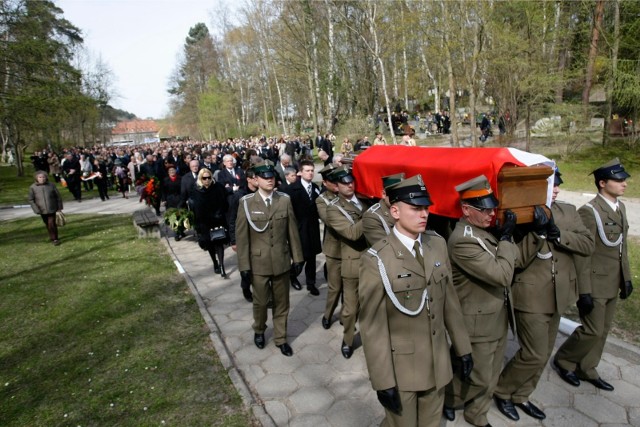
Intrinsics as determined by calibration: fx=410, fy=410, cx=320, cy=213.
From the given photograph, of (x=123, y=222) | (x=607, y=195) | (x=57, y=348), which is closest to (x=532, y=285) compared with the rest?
(x=607, y=195)

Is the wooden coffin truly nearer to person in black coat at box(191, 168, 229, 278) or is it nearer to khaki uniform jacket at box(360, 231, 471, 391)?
khaki uniform jacket at box(360, 231, 471, 391)

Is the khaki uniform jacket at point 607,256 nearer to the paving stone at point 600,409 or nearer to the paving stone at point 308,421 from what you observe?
the paving stone at point 600,409

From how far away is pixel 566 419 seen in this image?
10.8 ft

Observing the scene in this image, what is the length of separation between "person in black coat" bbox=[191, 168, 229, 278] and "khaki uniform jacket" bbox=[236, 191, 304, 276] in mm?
2673

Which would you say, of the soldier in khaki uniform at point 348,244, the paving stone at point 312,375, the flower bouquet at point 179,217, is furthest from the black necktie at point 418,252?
the flower bouquet at point 179,217

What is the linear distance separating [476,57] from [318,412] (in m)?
16.4

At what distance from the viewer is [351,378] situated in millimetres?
4004

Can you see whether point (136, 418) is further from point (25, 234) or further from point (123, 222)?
point (25, 234)

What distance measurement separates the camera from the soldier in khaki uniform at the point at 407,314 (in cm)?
241

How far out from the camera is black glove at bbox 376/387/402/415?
2.41 meters

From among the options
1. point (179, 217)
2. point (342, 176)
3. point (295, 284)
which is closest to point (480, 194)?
point (342, 176)

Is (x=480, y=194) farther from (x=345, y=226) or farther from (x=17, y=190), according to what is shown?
(x=17, y=190)

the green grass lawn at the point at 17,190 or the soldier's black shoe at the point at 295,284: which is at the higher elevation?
the green grass lawn at the point at 17,190

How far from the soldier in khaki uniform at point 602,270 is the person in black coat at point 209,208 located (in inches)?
207
